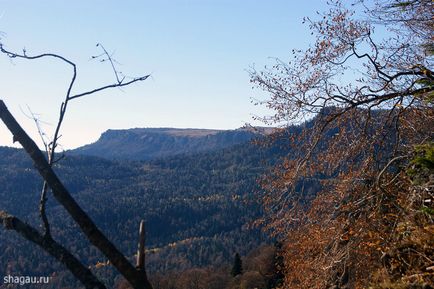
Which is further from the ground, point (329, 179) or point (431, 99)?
point (431, 99)

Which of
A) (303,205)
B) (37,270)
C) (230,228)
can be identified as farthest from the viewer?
(230,228)

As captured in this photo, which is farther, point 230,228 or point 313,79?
point 230,228

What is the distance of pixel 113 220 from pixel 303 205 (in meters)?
175

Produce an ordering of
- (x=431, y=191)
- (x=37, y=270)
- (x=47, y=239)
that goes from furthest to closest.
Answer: (x=37, y=270) → (x=431, y=191) → (x=47, y=239)

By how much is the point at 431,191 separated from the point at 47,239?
22.8 feet

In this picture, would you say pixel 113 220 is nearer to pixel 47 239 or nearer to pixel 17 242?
pixel 17 242

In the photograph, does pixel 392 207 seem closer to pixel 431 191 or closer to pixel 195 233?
pixel 431 191

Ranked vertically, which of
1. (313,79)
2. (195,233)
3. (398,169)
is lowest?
(195,233)

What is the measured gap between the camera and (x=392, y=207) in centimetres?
955

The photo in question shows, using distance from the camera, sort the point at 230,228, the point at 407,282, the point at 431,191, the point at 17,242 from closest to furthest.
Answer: the point at 407,282, the point at 431,191, the point at 17,242, the point at 230,228

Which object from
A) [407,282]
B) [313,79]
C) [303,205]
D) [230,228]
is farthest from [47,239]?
[230,228]

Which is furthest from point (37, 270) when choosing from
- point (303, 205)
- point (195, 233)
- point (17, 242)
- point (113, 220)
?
point (303, 205)

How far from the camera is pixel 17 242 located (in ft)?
479

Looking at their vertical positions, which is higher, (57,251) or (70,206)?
(70,206)
